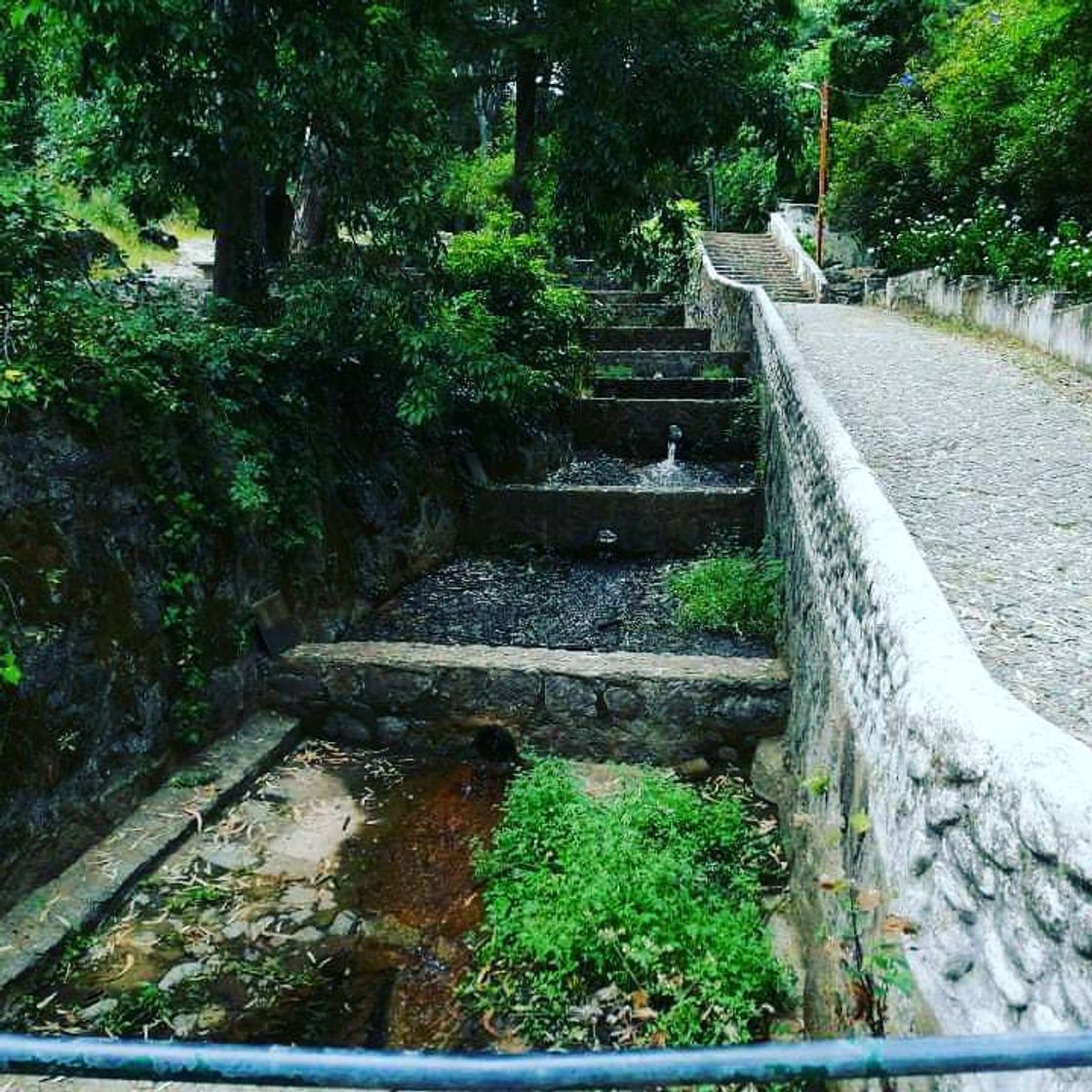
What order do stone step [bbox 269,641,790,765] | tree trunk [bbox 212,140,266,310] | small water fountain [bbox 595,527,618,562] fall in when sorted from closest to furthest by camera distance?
stone step [bbox 269,641,790,765] < tree trunk [bbox 212,140,266,310] < small water fountain [bbox 595,527,618,562]

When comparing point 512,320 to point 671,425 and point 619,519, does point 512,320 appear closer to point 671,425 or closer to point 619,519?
point 671,425

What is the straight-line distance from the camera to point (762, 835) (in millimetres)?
4645

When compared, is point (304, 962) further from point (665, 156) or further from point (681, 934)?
point (665, 156)

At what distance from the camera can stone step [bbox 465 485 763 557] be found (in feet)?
27.3

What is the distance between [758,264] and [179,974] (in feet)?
62.7

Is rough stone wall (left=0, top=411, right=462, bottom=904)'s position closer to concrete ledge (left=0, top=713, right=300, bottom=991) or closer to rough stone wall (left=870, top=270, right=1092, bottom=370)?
concrete ledge (left=0, top=713, right=300, bottom=991)

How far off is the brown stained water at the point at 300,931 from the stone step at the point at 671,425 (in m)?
6.51

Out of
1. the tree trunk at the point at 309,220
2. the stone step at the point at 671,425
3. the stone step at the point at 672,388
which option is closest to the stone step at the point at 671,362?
the stone step at the point at 672,388

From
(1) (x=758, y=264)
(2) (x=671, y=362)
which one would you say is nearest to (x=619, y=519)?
(2) (x=671, y=362)

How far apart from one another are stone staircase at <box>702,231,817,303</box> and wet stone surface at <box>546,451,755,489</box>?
22.3ft

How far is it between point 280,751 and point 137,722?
101 cm

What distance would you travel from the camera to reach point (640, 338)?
14578 mm

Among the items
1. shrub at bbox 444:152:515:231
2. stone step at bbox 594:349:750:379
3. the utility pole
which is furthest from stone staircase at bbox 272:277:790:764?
shrub at bbox 444:152:515:231

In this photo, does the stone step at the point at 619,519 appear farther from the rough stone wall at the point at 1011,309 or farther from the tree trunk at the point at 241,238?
the rough stone wall at the point at 1011,309
